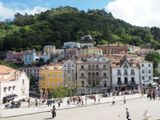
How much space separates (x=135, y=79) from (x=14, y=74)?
27.7 meters

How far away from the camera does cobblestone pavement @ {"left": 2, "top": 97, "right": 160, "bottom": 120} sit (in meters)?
32.9

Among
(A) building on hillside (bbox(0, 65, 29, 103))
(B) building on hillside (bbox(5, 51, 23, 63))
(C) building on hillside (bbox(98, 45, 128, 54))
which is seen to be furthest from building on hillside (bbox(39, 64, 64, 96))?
(B) building on hillside (bbox(5, 51, 23, 63))

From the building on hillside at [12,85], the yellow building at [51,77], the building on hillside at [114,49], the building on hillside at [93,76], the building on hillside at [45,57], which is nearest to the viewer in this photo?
the building on hillside at [12,85]

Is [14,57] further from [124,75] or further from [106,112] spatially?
[106,112]

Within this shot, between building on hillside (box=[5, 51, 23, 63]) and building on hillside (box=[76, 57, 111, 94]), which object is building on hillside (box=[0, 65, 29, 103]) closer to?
building on hillside (box=[76, 57, 111, 94])

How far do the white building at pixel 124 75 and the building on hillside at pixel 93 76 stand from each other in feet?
3.78

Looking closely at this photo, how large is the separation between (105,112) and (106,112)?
4.2 inches

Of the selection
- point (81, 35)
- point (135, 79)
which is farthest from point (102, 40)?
point (135, 79)

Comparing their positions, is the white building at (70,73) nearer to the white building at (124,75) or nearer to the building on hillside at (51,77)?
the building on hillside at (51,77)

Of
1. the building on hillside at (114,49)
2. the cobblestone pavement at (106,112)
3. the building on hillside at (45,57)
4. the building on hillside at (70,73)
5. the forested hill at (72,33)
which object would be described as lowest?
the cobblestone pavement at (106,112)

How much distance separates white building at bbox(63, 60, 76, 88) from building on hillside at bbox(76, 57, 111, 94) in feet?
2.54

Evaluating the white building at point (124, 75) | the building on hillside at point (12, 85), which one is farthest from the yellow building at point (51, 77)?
the building on hillside at point (12, 85)

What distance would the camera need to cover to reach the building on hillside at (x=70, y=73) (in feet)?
242

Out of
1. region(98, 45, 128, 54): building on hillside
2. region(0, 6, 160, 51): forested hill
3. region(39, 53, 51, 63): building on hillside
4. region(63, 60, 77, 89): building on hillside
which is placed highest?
region(0, 6, 160, 51): forested hill
